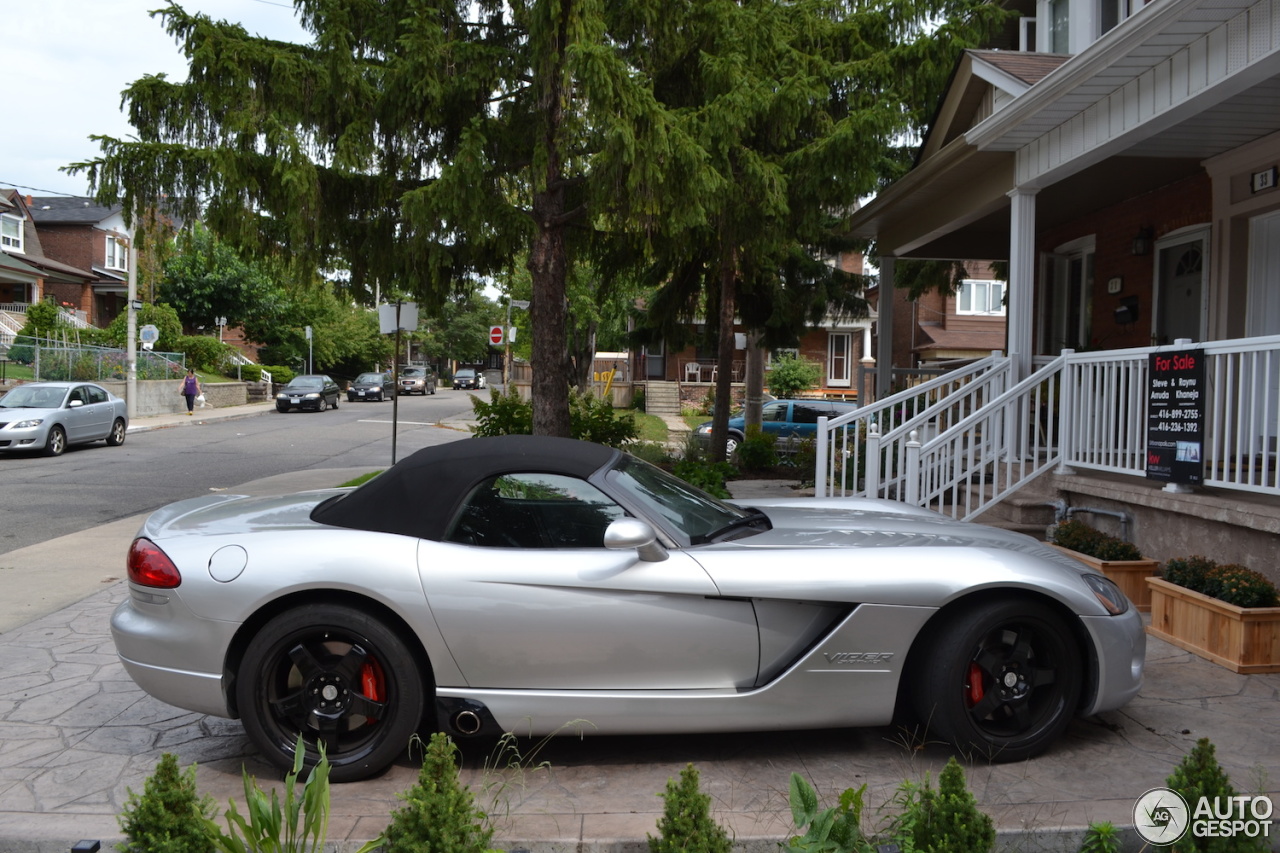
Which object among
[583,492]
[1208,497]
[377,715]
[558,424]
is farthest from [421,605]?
[558,424]

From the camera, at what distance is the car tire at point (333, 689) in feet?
12.2

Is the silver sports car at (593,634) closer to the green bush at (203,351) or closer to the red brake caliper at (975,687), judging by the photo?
the red brake caliper at (975,687)

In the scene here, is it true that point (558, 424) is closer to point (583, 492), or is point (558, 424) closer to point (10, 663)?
point (10, 663)

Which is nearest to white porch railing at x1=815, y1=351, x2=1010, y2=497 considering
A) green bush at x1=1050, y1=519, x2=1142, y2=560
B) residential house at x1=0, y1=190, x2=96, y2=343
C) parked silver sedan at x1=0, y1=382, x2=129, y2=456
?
green bush at x1=1050, y1=519, x2=1142, y2=560

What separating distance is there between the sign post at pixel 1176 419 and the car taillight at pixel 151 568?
20.1 ft

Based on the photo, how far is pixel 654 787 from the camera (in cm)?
373

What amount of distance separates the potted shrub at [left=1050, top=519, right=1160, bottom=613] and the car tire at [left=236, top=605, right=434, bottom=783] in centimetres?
454

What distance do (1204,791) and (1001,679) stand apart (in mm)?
882

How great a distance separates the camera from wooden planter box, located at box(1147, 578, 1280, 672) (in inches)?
201

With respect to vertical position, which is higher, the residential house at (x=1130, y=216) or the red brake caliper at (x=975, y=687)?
the residential house at (x=1130, y=216)

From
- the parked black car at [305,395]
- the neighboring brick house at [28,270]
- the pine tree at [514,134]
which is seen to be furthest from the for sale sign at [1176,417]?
the neighboring brick house at [28,270]

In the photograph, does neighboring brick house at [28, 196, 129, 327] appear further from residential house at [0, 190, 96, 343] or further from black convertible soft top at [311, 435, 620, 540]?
black convertible soft top at [311, 435, 620, 540]

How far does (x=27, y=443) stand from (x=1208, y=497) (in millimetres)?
19244

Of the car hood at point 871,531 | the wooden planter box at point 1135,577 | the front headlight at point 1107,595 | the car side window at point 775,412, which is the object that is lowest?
the wooden planter box at point 1135,577
